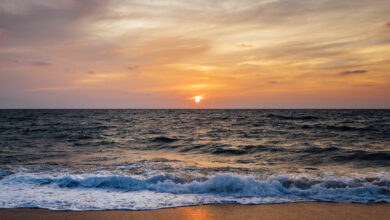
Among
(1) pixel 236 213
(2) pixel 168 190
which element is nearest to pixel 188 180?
(2) pixel 168 190

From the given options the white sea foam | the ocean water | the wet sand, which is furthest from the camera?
the ocean water

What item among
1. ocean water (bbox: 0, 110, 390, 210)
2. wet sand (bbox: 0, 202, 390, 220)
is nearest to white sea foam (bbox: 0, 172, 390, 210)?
ocean water (bbox: 0, 110, 390, 210)

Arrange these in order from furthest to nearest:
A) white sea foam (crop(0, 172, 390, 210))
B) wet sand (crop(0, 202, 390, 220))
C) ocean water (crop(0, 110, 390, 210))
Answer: ocean water (crop(0, 110, 390, 210)) → white sea foam (crop(0, 172, 390, 210)) → wet sand (crop(0, 202, 390, 220))

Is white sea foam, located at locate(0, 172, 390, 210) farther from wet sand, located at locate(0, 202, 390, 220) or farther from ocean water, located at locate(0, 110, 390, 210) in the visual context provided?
wet sand, located at locate(0, 202, 390, 220)

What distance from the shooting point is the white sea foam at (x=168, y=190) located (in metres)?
6.90

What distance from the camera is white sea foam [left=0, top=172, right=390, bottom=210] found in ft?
22.6

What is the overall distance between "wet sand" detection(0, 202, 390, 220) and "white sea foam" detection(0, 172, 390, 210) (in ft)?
1.06

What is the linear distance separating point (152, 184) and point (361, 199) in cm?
613

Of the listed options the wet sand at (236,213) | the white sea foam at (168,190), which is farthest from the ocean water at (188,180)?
the wet sand at (236,213)

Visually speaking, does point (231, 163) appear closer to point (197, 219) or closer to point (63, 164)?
point (197, 219)

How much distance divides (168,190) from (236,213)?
256cm

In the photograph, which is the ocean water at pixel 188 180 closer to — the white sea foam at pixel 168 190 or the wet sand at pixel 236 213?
the white sea foam at pixel 168 190

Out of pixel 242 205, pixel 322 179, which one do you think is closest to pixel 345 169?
pixel 322 179

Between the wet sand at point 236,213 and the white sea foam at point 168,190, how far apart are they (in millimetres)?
322
